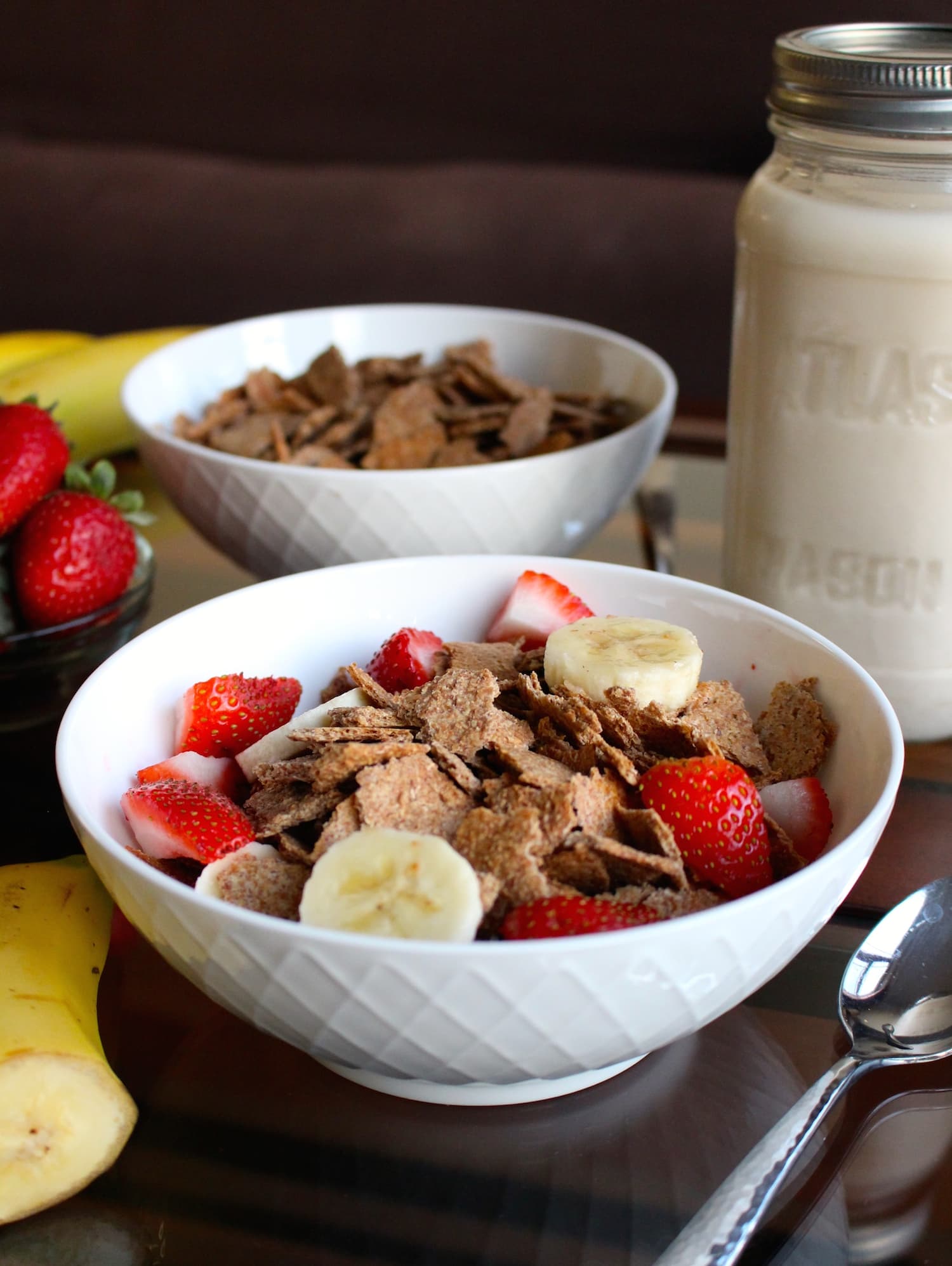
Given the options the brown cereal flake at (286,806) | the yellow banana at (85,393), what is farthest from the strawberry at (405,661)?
the yellow banana at (85,393)

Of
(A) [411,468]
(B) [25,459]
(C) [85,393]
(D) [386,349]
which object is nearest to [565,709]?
(A) [411,468]

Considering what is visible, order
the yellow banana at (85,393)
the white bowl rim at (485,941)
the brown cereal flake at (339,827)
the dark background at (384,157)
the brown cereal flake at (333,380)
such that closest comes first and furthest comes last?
the white bowl rim at (485,941)
the brown cereal flake at (339,827)
the brown cereal flake at (333,380)
the yellow banana at (85,393)
the dark background at (384,157)

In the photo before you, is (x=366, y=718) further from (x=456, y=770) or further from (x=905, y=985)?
(x=905, y=985)

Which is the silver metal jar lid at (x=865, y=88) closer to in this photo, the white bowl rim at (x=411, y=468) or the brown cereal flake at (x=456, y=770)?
the white bowl rim at (x=411, y=468)

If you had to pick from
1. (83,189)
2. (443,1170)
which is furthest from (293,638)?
(83,189)

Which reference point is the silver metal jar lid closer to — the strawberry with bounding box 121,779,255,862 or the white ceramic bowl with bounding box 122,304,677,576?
the white ceramic bowl with bounding box 122,304,677,576

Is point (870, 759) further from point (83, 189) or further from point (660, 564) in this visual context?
point (83, 189)
